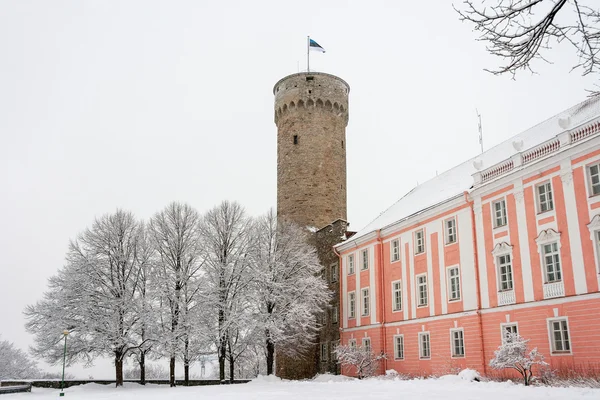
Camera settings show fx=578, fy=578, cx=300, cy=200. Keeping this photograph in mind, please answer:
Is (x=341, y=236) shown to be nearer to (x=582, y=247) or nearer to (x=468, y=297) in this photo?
(x=468, y=297)

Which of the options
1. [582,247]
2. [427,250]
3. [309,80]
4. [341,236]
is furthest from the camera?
[309,80]

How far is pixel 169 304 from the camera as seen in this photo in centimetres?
3475

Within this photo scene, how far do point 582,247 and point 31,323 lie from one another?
30736mm

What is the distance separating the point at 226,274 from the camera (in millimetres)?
34719

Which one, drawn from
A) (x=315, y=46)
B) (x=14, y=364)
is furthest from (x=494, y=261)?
(x=14, y=364)

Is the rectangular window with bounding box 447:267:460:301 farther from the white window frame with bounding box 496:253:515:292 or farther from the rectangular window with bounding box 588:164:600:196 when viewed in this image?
the rectangular window with bounding box 588:164:600:196

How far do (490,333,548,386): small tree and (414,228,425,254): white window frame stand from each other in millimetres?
9605

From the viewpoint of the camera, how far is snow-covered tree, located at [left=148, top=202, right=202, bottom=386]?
1302 inches

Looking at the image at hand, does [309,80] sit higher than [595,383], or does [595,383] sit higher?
[309,80]

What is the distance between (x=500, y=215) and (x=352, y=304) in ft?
46.3

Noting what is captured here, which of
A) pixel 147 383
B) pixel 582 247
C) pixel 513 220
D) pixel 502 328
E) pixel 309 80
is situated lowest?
pixel 147 383

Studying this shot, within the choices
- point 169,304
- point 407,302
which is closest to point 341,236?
point 407,302

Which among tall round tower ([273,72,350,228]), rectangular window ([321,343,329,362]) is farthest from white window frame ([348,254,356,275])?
tall round tower ([273,72,350,228])

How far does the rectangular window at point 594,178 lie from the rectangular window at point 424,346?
1153 cm
